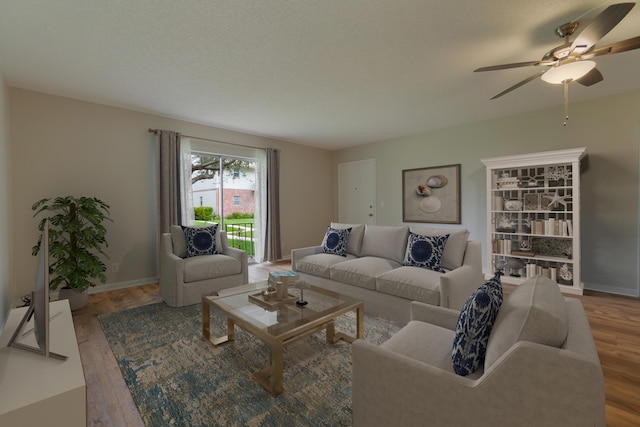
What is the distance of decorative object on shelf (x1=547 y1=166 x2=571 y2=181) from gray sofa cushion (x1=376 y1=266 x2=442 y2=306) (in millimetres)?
2513

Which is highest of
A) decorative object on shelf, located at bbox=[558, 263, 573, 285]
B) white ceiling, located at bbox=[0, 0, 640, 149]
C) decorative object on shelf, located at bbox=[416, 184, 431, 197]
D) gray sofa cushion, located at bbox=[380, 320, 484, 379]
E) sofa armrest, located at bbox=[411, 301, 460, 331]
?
white ceiling, located at bbox=[0, 0, 640, 149]

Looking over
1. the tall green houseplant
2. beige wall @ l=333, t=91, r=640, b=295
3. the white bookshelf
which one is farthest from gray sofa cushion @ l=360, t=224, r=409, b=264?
the tall green houseplant

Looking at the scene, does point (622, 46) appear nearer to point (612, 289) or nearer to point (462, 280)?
point (462, 280)

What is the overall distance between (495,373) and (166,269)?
10.8 feet

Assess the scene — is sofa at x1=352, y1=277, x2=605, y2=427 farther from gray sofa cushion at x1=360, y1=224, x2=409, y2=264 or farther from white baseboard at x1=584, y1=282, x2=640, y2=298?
white baseboard at x1=584, y1=282, x2=640, y2=298

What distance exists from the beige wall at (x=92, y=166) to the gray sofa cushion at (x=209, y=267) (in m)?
1.20

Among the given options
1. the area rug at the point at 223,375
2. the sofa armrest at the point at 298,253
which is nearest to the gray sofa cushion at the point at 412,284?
the area rug at the point at 223,375

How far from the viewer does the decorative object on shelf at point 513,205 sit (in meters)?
4.07

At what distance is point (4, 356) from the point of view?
130 centimetres

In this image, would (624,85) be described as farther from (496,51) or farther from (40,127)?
(40,127)

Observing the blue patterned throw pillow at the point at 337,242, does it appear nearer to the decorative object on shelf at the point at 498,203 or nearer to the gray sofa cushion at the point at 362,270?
the gray sofa cushion at the point at 362,270

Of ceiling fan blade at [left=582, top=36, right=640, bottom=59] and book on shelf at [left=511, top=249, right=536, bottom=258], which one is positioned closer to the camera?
ceiling fan blade at [left=582, top=36, right=640, bottom=59]

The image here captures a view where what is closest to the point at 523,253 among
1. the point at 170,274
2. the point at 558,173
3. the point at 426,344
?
the point at 558,173

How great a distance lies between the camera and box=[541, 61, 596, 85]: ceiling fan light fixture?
6.92 ft
